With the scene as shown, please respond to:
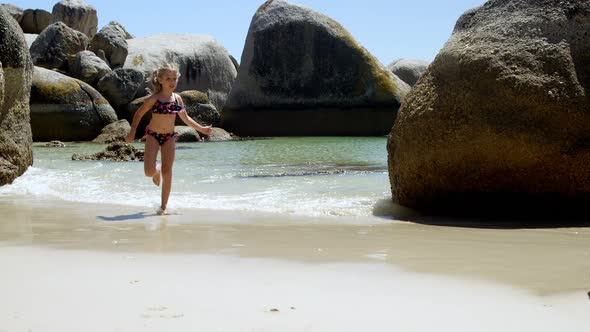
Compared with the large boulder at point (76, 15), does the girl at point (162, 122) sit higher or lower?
lower

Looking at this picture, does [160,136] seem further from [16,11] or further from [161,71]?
[16,11]

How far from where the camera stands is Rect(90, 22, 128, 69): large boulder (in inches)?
1094

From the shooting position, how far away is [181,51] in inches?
1237

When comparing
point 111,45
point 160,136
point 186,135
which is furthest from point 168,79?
point 111,45

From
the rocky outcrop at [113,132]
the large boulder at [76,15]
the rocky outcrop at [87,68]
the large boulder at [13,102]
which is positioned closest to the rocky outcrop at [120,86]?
the rocky outcrop at [87,68]

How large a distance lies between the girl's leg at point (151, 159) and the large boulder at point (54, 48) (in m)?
19.5

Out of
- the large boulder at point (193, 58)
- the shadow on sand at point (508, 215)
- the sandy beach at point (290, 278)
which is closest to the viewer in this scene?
the sandy beach at point (290, 278)

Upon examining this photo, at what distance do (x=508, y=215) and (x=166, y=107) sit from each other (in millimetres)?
2961

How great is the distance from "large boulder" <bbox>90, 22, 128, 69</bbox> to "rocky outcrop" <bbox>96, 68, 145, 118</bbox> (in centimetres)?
429

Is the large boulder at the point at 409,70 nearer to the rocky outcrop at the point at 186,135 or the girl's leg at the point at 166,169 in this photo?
the rocky outcrop at the point at 186,135

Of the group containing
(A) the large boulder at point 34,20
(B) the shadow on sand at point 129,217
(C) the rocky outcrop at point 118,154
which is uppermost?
(A) the large boulder at point 34,20

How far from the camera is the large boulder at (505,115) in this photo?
16.9 ft

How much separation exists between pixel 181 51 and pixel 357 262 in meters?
28.7

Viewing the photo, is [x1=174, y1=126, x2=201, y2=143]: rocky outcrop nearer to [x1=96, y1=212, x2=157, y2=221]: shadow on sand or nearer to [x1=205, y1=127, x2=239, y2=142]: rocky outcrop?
[x1=205, y1=127, x2=239, y2=142]: rocky outcrop
